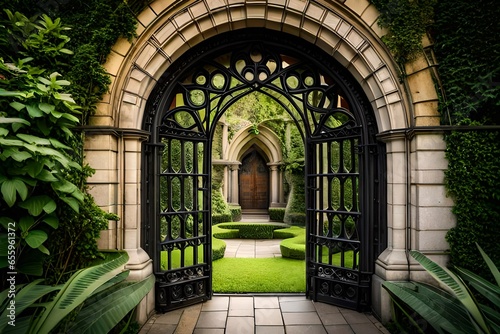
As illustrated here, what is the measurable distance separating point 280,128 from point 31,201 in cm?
1358

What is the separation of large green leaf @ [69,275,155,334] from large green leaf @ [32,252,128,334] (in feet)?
0.70

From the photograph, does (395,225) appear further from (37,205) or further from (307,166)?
(37,205)

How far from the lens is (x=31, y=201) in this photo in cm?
252

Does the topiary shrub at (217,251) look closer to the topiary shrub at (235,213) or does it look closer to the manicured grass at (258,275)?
the manicured grass at (258,275)

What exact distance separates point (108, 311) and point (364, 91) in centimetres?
356

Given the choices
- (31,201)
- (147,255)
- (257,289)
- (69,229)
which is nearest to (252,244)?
(257,289)

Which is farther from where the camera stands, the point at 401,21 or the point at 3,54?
the point at 401,21

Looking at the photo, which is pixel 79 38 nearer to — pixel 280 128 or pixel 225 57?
pixel 225 57

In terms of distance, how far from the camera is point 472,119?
11.4 ft

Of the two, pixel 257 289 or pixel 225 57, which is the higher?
pixel 225 57

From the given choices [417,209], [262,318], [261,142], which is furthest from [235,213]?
[417,209]

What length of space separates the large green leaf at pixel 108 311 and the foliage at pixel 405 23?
350cm

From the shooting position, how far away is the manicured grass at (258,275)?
494cm

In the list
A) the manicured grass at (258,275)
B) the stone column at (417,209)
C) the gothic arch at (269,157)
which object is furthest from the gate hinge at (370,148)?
the gothic arch at (269,157)
